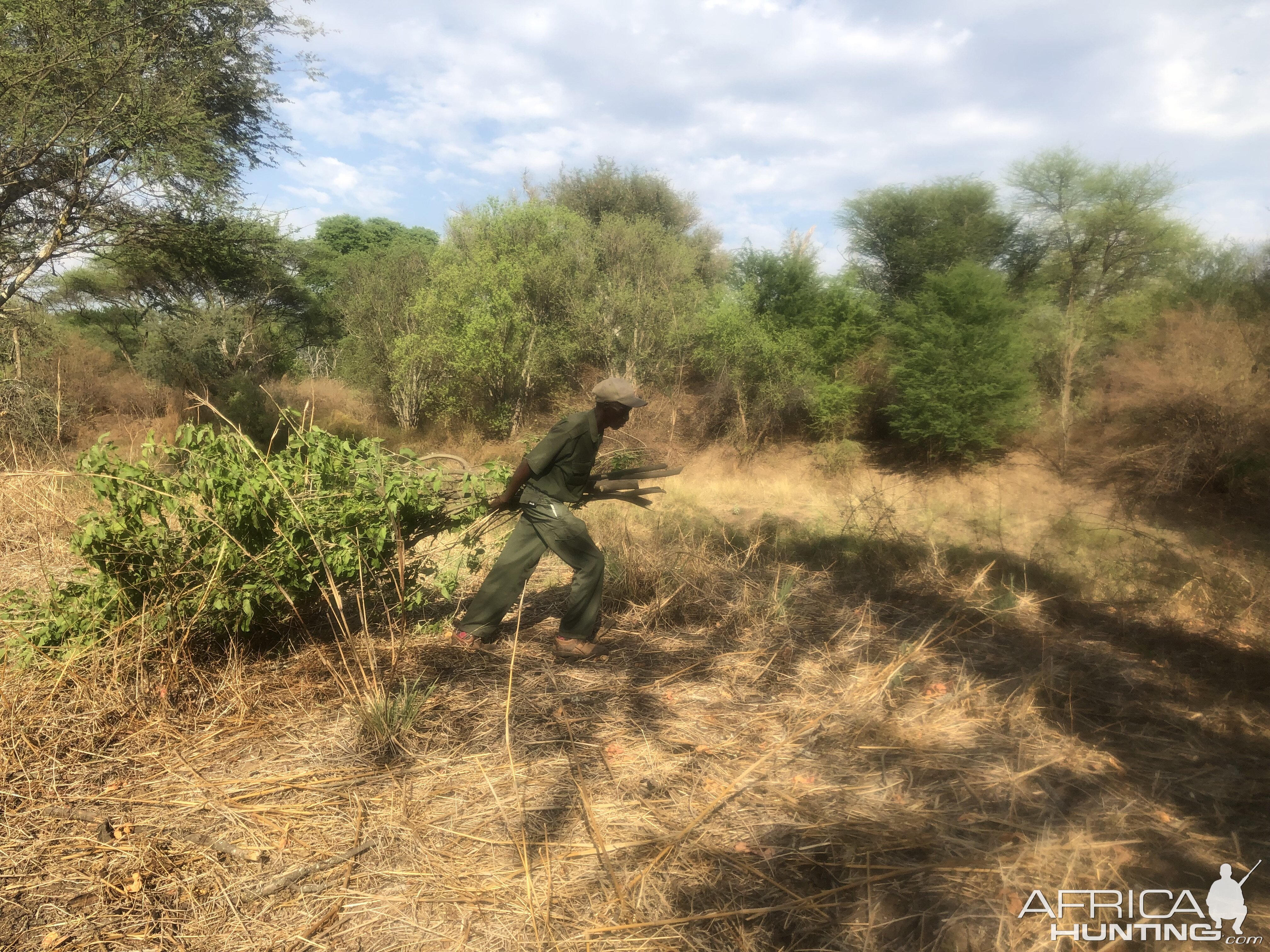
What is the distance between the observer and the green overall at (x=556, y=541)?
3945 mm

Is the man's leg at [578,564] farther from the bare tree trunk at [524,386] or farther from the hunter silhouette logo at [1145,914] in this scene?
the bare tree trunk at [524,386]

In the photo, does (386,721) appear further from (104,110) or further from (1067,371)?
(1067,371)

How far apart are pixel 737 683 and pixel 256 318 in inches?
853

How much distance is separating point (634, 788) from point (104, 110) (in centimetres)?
965

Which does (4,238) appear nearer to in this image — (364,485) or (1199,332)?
(364,485)

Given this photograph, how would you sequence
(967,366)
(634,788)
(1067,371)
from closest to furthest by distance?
(634,788) → (1067,371) → (967,366)

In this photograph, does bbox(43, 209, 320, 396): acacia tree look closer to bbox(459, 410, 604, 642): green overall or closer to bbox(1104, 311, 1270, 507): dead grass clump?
bbox(459, 410, 604, 642): green overall

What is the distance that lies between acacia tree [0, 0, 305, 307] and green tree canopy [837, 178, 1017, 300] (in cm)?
1257

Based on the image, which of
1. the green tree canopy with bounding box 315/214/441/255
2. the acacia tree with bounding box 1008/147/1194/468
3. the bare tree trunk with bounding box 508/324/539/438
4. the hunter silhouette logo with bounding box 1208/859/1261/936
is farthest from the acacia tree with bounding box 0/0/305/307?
the green tree canopy with bounding box 315/214/441/255

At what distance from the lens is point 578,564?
158 inches

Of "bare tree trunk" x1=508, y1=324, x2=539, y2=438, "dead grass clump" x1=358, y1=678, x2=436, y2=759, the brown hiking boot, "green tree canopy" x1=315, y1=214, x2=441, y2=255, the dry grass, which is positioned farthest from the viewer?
"green tree canopy" x1=315, y1=214, x2=441, y2=255

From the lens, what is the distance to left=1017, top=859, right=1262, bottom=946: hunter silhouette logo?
215cm

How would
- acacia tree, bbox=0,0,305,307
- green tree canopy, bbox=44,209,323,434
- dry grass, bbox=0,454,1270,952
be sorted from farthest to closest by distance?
1. green tree canopy, bbox=44,209,323,434
2. acacia tree, bbox=0,0,305,307
3. dry grass, bbox=0,454,1270,952

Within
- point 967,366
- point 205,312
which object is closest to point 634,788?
point 967,366
